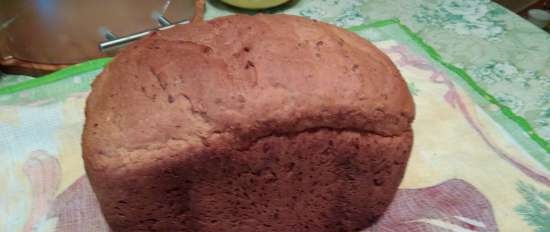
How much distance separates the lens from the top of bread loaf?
55 centimetres

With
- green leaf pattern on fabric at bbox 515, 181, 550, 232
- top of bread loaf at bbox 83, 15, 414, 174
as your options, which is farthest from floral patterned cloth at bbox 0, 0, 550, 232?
top of bread loaf at bbox 83, 15, 414, 174

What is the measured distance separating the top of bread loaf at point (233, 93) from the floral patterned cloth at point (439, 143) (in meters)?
0.14

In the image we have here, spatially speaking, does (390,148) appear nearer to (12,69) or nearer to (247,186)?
(247,186)

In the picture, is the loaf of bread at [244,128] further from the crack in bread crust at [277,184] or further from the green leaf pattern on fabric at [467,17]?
the green leaf pattern on fabric at [467,17]

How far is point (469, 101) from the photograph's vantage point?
2.81 feet

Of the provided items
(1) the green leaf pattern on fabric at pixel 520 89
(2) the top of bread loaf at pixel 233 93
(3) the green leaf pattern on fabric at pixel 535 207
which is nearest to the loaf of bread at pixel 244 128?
(2) the top of bread loaf at pixel 233 93

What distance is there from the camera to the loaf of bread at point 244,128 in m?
0.55

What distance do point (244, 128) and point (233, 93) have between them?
0.12 ft

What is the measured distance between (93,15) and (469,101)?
0.59m

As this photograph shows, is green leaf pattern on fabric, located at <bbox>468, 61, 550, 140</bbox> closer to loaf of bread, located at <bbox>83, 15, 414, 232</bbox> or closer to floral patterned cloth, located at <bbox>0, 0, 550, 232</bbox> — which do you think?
floral patterned cloth, located at <bbox>0, 0, 550, 232</bbox>

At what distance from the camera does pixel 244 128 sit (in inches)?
22.0

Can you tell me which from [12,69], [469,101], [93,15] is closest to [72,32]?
[93,15]

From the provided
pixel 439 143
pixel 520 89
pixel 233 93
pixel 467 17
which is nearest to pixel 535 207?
pixel 439 143

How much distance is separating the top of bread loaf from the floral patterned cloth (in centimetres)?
14
